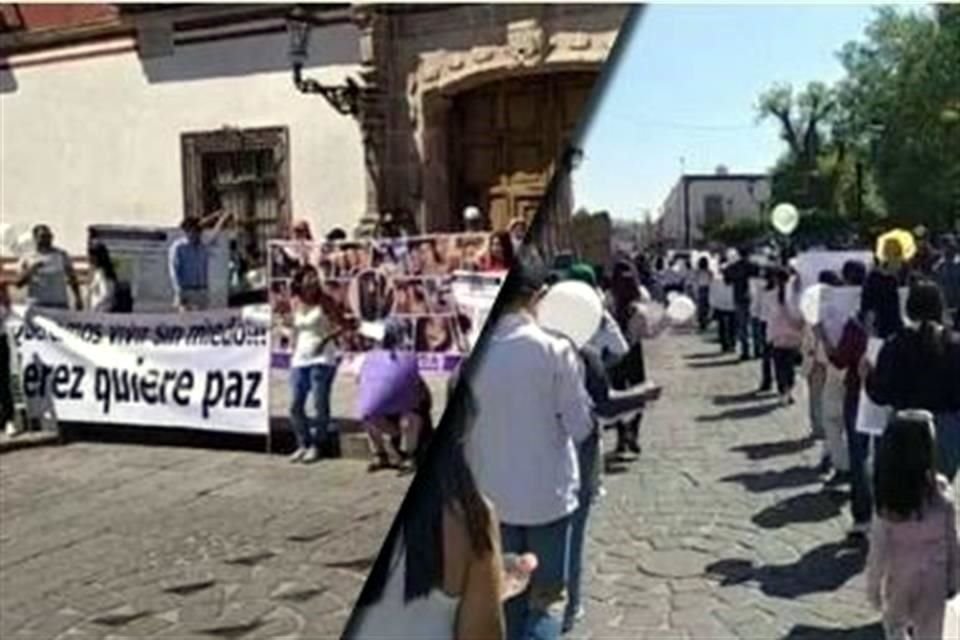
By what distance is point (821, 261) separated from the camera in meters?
0.59

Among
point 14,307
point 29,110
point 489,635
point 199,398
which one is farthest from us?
point 199,398

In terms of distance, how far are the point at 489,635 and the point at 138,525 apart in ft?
6.40

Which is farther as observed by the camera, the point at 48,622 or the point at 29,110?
the point at 48,622

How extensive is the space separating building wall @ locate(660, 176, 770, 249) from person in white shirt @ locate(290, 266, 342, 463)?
749 mm

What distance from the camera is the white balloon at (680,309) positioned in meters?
0.59

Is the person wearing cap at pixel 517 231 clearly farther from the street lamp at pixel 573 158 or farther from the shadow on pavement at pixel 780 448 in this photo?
the shadow on pavement at pixel 780 448

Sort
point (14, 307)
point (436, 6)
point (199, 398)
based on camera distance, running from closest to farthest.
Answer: point (436, 6) < point (14, 307) < point (199, 398)

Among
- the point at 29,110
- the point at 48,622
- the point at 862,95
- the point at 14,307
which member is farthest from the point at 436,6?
the point at 48,622

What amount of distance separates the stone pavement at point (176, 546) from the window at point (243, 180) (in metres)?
0.71

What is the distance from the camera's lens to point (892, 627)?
0.60m

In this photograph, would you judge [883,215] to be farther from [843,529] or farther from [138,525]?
[138,525]

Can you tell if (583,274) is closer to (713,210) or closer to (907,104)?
(713,210)

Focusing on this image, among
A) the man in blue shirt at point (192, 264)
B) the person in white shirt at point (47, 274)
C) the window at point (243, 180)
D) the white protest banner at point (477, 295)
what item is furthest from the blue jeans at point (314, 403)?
the white protest banner at point (477, 295)

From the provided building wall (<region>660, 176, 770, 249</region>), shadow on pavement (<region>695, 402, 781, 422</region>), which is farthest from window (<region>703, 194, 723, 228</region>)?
shadow on pavement (<region>695, 402, 781, 422</region>)
